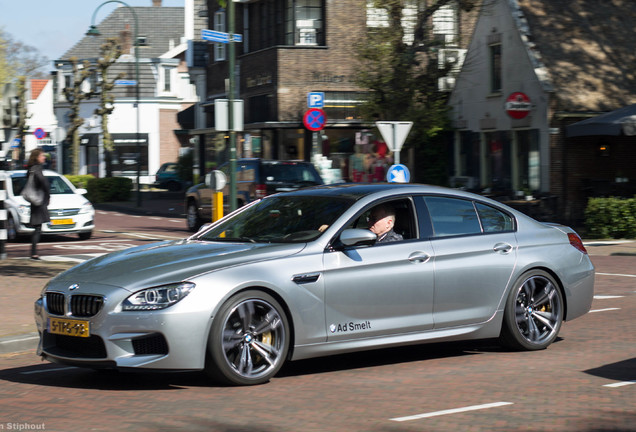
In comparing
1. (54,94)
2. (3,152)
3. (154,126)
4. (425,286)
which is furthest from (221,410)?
(54,94)

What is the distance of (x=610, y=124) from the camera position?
2416cm

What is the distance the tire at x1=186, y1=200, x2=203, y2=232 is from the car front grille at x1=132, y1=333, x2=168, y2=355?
19.5 metres

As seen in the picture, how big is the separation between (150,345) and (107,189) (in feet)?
122

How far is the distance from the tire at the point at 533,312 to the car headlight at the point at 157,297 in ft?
9.70

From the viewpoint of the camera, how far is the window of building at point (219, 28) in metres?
45.0

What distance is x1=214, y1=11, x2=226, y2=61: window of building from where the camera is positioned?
1773 inches

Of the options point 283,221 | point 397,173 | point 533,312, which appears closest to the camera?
point 283,221

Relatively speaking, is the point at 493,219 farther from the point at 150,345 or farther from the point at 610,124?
the point at 610,124

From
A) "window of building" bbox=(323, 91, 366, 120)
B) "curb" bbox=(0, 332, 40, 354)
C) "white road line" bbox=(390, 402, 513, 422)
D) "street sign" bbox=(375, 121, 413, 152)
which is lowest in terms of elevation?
"curb" bbox=(0, 332, 40, 354)

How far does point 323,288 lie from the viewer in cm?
740

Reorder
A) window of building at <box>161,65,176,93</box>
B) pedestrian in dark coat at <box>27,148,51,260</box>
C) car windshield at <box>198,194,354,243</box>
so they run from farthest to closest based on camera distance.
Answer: window of building at <box>161,65,176,93</box> < pedestrian in dark coat at <box>27,148,51,260</box> < car windshield at <box>198,194,354,243</box>

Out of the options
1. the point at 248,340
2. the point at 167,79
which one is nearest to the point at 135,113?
the point at 167,79

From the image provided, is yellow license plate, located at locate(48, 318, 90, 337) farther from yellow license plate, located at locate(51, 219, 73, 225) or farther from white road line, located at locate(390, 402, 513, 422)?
yellow license plate, located at locate(51, 219, 73, 225)

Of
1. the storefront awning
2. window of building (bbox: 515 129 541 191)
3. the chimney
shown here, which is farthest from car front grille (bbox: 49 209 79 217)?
the chimney
